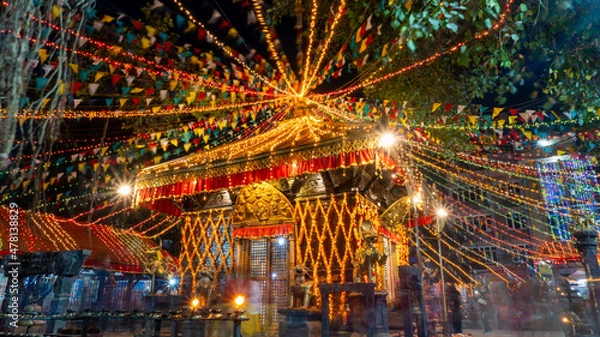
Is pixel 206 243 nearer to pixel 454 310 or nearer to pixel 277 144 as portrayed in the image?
pixel 277 144

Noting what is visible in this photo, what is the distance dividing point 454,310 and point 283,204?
7.38 metres

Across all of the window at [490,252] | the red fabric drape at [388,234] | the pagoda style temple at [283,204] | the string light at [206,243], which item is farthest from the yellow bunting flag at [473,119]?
the window at [490,252]

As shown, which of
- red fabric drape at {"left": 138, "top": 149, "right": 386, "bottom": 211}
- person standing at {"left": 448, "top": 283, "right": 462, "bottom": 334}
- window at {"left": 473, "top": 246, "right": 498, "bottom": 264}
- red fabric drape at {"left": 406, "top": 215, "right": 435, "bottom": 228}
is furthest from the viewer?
window at {"left": 473, "top": 246, "right": 498, "bottom": 264}

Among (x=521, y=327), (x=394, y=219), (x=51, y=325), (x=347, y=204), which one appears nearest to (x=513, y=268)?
(x=521, y=327)

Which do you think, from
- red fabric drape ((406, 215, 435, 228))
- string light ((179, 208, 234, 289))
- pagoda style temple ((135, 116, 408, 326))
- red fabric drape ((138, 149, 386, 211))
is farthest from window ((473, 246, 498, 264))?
red fabric drape ((138, 149, 386, 211))

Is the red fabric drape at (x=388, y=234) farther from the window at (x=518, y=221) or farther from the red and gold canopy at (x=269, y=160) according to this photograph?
the window at (x=518, y=221)

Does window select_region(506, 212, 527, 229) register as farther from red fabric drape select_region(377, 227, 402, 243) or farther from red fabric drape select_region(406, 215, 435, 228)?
red fabric drape select_region(377, 227, 402, 243)

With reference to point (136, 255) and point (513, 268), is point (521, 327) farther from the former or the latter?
point (136, 255)

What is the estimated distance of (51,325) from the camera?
24.0ft

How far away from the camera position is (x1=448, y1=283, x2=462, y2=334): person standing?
1240 centimetres

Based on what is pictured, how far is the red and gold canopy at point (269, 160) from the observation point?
29.6 ft

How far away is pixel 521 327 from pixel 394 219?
19.0 feet

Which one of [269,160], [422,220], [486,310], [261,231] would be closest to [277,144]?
[269,160]

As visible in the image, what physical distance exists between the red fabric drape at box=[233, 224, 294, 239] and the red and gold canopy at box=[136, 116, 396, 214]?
200 centimetres
